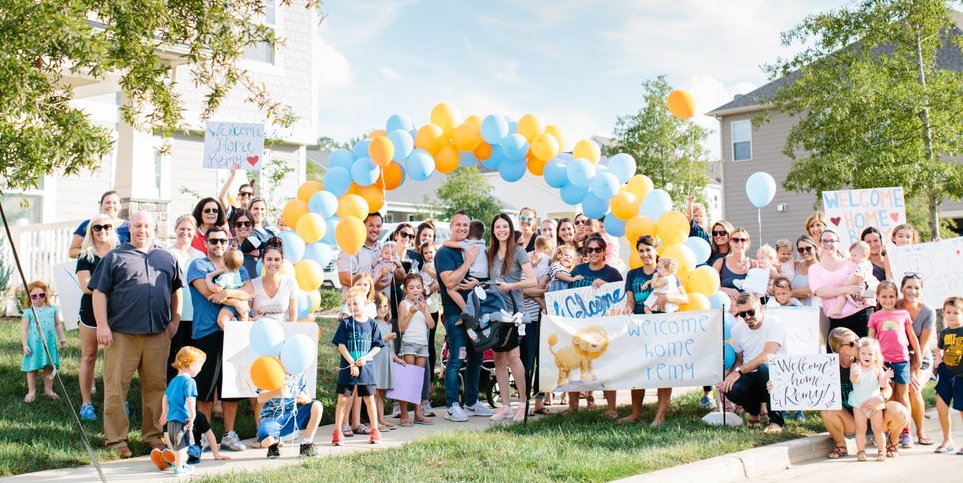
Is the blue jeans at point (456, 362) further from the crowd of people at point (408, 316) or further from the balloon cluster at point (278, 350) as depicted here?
the balloon cluster at point (278, 350)

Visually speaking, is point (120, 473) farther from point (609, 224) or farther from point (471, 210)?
point (471, 210)

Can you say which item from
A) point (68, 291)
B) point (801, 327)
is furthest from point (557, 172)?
point (68, 291)

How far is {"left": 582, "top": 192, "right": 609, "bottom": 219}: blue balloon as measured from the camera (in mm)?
9594

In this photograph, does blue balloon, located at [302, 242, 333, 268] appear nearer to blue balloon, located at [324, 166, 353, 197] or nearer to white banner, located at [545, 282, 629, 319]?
blue balloon, located at [324, 166, 353, 197]

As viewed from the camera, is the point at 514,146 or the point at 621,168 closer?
the point at 514,146

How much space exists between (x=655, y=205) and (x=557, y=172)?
1.15 metres

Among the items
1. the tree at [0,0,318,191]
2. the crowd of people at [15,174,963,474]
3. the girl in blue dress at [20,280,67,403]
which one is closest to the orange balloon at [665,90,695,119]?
the crowd of people at [15,174,963,474]

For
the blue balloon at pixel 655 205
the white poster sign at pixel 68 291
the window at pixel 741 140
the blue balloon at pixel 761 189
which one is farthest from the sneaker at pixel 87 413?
the window at pixel 741 140

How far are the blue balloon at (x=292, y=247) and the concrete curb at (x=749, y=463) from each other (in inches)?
159

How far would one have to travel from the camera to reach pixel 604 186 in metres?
9.34

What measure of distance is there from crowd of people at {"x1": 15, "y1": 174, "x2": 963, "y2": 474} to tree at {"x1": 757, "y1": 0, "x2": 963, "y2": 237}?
7319 mm

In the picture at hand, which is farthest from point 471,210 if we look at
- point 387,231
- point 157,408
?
point 157,408

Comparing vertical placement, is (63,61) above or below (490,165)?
above

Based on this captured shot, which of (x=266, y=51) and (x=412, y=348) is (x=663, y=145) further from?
(x=412, y=348)
